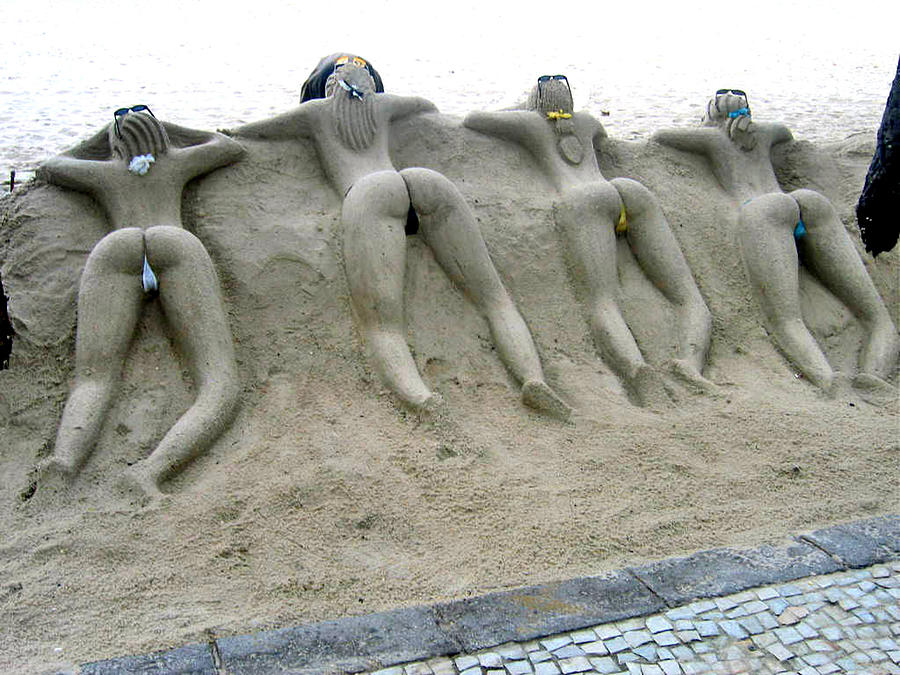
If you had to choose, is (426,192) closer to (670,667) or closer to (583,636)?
(583,636)

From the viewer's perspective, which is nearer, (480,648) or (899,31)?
(480,648)

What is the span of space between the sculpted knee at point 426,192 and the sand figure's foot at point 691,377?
1159 mm

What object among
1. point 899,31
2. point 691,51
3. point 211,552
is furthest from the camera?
point 899,31

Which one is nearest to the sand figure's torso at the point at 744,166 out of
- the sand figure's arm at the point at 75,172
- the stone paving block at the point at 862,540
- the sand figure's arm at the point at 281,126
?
the sand figure's arm at the point at 281,126

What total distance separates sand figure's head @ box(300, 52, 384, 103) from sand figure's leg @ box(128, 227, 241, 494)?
1181 millimetres

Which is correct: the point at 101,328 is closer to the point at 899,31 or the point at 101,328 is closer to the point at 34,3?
the point at 34,3

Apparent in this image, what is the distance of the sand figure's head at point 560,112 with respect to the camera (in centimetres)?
482

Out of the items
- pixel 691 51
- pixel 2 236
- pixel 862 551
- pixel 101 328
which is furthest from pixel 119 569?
pixel 691 51

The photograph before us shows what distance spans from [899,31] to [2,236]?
8668 mm

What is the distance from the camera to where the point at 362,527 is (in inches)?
124

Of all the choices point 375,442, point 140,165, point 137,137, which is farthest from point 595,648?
point 137,137

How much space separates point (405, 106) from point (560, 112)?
2.52ft

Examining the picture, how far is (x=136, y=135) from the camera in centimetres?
403

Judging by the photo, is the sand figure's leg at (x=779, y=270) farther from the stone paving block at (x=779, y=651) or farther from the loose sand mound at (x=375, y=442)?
the stone paving block at (x=779, y=651)
